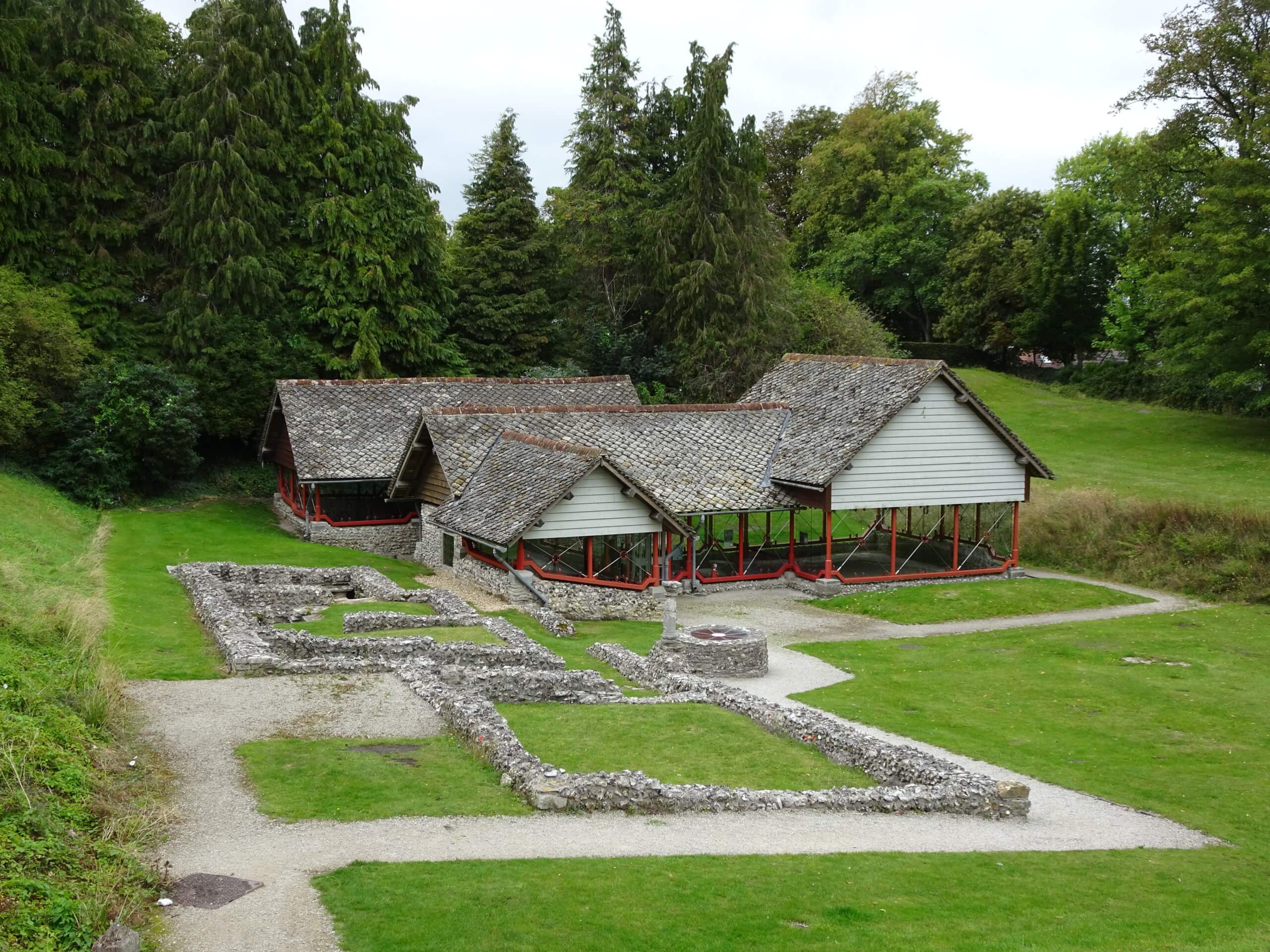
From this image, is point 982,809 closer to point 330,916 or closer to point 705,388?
point 330,916

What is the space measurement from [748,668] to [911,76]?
235ft

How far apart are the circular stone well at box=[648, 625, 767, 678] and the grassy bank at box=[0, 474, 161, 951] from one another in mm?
11290

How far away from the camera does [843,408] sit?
38594 mm

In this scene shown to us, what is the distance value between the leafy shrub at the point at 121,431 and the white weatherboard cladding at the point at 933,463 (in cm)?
2614

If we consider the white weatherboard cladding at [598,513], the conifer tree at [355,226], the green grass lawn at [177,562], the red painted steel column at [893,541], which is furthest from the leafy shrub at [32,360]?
the red painted steel column at [893,541]

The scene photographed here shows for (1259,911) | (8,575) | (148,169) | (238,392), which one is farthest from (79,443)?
(1259,911)

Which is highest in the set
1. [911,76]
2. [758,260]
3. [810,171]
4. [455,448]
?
[911,76]

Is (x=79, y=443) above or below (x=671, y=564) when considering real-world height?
above

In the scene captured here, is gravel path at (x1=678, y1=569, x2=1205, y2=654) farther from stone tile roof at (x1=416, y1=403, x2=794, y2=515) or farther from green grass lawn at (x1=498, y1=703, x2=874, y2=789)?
green grass lawn at (x1=498, y1=703, x2=874, y2=789)

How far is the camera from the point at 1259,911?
13.6m

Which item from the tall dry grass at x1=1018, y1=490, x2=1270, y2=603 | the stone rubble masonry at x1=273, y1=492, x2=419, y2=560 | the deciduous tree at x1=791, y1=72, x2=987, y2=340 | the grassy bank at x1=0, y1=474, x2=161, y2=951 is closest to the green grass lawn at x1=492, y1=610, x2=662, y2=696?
the grassy bank at x1=0, y1=474, x2=161, y2=951

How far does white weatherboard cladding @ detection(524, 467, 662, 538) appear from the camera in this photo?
3130 centimetres

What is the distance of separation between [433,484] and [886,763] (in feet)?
79.3

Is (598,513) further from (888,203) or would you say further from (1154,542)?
(888,203)
